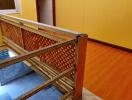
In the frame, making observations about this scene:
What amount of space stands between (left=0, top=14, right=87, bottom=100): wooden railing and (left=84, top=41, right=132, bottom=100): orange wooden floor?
0.58 m

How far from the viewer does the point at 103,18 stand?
3.29 m

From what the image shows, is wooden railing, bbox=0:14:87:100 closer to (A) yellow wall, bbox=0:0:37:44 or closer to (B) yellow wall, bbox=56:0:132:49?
(A) yellow wall, bbox=0:0:37:44

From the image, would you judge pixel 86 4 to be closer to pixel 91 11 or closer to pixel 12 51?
pixel 91 11

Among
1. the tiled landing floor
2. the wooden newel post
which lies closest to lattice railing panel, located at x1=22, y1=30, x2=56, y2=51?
the wooden newel post

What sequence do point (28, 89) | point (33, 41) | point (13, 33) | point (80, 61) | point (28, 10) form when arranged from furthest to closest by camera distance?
point (28, 10) → point (13, 33) → point (28, 89) → point (33, 41) → point (80, 61)

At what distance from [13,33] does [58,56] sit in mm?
1106

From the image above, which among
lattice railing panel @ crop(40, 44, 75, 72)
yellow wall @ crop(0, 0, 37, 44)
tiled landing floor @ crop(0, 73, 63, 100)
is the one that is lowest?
tiled landing floor @ crop(0, 73, 63, 100)

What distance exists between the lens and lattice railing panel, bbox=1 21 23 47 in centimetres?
202

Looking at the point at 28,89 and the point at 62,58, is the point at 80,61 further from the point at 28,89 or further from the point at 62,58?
the point at 28,89

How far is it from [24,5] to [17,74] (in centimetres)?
155

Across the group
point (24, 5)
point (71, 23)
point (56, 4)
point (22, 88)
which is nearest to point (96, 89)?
point (22, 88)

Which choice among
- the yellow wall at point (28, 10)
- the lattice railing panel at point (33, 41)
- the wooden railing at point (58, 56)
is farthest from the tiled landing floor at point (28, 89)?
the yellow wall at point (28, 10)

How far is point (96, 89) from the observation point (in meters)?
1.88

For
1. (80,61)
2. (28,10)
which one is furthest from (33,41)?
(28,10)
